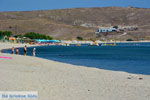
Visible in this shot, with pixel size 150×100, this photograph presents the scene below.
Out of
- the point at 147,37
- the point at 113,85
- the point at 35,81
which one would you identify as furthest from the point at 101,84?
the point at 147,37

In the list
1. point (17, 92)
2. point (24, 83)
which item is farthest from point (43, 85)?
point (17, 92)

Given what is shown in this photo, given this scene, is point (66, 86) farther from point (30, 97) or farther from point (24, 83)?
point (30, 97)

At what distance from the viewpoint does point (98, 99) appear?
11984 mm

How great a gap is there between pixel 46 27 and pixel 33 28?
824 centimetres

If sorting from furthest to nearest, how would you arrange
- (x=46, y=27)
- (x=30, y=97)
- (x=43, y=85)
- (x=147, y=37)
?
(x=46, y=27) → (x=147, y=37) → (x=43, y=85) → (x=30, y=97)

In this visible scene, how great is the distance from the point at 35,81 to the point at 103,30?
16046 cm

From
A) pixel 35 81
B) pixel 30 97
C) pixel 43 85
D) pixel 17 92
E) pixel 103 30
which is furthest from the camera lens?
pixel 103 30

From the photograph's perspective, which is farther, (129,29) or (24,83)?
(129,29)

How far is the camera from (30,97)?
1138 cm

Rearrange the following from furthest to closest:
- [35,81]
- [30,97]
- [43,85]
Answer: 1. [35,81]
2. [43,85]
3. [30,97]

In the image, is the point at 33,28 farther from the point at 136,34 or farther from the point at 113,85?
the point at 113,85

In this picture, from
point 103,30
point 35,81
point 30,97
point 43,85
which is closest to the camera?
point 30,97

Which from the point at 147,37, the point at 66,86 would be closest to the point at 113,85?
the point at 66,86

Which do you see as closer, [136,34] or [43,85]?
[43,85]
